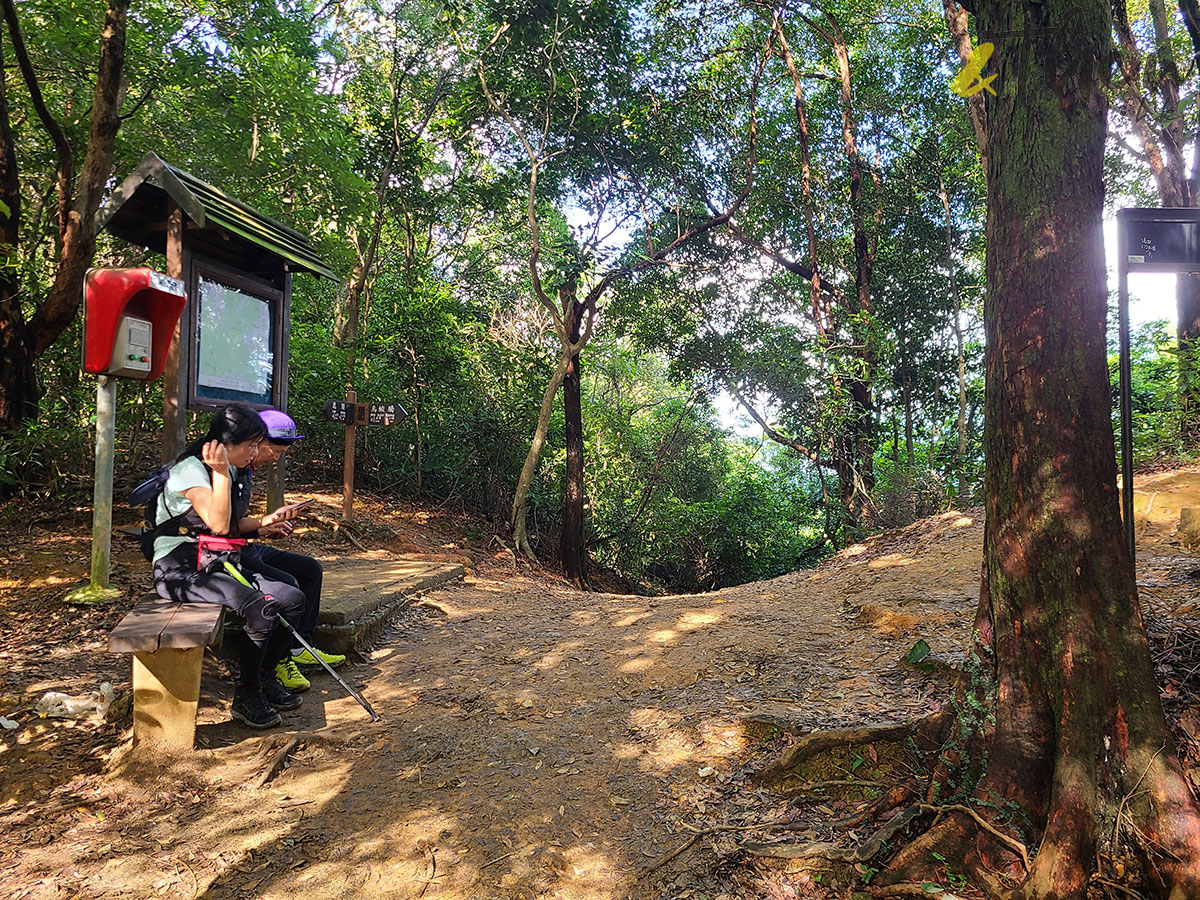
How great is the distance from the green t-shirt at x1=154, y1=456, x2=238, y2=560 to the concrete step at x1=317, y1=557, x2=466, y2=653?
137 centimetres

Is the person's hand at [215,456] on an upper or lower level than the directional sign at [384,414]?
lower

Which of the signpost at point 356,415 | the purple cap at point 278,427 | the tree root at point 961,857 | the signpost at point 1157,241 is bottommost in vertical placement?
the tree root at point 961,857

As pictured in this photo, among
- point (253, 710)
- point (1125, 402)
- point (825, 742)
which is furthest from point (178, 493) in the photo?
point (1125, 402)

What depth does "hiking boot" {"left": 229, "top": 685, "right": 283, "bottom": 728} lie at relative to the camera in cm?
332

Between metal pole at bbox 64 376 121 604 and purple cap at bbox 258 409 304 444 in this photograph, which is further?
metal pole at bbox 64 376 121 604

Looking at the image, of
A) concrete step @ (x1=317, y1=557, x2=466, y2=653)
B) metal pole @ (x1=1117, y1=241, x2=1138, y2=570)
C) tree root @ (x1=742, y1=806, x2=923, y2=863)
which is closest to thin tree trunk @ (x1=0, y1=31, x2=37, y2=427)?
concrete step @ (x1=317, y1=557, x2=466, y2=653)

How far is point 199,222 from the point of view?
4.77m

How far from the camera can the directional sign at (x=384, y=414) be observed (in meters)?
8.27

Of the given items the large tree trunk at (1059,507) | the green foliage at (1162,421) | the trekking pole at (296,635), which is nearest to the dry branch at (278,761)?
the trekking pole at (296,635)

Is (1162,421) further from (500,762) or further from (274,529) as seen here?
(274,529)

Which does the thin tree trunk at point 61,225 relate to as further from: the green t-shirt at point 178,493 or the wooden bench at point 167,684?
the wooden bench at point 167,684

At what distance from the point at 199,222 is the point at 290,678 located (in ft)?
11.0

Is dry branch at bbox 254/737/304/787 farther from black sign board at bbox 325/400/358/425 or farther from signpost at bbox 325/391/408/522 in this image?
black sign board at bbox 325/400/358/425

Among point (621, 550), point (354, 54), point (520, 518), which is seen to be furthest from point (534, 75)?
point (621, 550)
